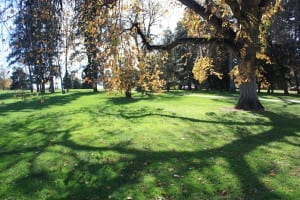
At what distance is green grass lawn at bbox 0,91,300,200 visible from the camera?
7.20 m

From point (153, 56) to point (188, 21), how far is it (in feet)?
8.28

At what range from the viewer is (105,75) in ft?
49.9

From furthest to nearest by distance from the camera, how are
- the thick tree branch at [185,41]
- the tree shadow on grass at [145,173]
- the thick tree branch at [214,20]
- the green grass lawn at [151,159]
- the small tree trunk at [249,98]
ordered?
the small tree trunk at [249,98] < the thick tree branch at [185,41] < the thick tree branch at [214,20] < the green grass lawn at [151,159] < the tree shadow on grass at [145,173]

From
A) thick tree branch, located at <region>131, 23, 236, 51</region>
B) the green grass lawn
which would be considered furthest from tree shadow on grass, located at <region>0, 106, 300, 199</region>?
thick tree branch, located at <region>131, 23, 236, 51</region>

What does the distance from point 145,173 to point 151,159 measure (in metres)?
1.07

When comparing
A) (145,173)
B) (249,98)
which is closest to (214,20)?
(249,98)

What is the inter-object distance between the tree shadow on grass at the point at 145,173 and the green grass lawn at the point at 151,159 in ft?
0.06

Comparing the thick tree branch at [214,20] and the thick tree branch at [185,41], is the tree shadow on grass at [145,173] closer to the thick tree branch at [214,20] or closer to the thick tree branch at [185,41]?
the thick tree branch at [214,20]

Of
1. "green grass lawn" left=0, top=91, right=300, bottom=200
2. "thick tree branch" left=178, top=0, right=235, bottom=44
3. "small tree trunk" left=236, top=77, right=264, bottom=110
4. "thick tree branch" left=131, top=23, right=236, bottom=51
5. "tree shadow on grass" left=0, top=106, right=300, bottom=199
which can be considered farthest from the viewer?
"small tree trunk" left=236, top=77, right=264, bottom=110

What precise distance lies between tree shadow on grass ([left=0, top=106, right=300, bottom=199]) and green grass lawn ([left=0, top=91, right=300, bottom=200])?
0.02m

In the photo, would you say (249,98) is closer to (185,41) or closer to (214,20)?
(185,41)

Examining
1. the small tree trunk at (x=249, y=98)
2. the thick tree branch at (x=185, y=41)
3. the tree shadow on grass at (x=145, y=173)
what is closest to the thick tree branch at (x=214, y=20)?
the thick tree branch at (x=185, y=41)

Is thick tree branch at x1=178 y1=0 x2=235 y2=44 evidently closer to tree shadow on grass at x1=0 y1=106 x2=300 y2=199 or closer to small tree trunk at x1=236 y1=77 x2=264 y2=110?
small tree trunk at x1=236 y1=77 x2=264 y2=110

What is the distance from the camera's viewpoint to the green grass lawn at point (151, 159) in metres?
7.20
